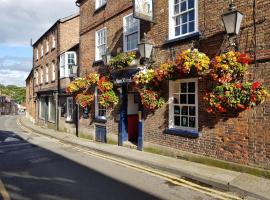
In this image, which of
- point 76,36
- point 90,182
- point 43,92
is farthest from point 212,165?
point 43,92

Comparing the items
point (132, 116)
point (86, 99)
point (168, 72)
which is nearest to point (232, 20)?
point (168, 72)

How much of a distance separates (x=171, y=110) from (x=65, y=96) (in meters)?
12.9

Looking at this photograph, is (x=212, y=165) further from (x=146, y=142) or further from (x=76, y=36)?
(x=76, y=36)

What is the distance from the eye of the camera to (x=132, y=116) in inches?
581

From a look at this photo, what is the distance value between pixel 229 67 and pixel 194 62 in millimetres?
1023

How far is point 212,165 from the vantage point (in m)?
9.55

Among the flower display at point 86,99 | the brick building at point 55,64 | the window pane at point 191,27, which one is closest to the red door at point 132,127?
the flower display at point 86,99

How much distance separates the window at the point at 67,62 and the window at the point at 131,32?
7.57m

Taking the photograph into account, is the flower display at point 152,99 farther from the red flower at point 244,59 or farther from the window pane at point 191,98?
the red flower at point 244,59

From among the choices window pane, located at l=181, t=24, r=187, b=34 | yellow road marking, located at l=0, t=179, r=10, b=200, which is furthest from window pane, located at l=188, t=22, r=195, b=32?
yellow road marking, located at l=0, t=179, r=10, b=200

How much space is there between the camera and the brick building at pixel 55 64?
22.4m

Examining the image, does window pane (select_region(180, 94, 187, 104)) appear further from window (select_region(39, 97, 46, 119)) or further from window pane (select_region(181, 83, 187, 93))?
window (select_region(39, 97, 46, 119))

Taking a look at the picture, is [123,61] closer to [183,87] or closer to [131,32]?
[131,32]

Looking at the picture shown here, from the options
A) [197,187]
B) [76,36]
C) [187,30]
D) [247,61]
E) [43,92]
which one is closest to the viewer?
[197,187]
